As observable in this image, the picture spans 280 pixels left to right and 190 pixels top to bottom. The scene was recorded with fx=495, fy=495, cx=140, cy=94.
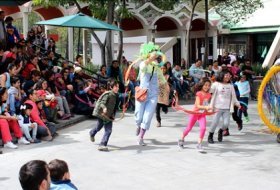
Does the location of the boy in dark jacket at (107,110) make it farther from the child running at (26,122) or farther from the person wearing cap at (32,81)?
the person wearing cap at (32,81)

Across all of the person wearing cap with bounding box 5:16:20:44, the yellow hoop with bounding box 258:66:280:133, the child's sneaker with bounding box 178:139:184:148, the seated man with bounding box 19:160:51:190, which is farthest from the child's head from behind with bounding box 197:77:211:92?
the person wearing cap with bounding box 5:16:20:44

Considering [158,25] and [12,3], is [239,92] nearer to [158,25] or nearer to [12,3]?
[12,3]

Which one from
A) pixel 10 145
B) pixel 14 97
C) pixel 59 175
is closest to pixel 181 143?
pixel 10 145

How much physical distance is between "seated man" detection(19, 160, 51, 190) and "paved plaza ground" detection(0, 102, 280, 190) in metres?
3.45

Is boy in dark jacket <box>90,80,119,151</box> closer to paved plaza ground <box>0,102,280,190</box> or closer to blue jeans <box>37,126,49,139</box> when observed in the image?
paved plaza ground <box>0,102,280,190</box>

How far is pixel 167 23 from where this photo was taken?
27.2m

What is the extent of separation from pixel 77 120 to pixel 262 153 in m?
5.38

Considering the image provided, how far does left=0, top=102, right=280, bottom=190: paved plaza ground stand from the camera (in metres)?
6.90

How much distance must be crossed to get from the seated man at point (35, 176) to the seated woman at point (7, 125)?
20.1 feet

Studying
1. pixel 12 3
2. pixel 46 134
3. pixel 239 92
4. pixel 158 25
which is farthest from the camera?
pixel 158 25

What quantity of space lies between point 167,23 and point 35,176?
80.3ft

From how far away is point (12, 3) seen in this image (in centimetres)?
1424

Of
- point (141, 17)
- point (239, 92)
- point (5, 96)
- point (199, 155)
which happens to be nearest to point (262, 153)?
point (199, 155)

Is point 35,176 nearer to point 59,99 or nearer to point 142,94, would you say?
point 142,94
